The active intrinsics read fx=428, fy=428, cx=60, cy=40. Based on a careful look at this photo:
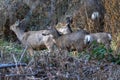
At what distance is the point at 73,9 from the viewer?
18328 millimetres

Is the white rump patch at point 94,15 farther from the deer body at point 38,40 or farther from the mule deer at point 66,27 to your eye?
the deer body at point 38,40

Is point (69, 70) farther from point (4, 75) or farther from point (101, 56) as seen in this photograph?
point (101, 56)

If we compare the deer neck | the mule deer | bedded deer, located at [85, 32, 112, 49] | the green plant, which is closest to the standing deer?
bedded deer, located at [85, 32, 112, 49]

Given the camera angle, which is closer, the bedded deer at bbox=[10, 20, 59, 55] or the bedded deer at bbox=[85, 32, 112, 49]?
the bedded deer at bbox=[85, 32, 112, 49]

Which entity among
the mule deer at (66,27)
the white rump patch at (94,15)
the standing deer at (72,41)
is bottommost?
the standing deer at (72,41)

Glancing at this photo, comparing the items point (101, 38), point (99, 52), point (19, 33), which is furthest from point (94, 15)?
point (99, 52)

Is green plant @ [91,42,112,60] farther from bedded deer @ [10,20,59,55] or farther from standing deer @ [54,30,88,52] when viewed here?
bedded deer @ [10,20,59,55]

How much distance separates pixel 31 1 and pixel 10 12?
1181mm

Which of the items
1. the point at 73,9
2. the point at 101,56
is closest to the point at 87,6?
the point at 73,9

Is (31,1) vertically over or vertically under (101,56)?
over

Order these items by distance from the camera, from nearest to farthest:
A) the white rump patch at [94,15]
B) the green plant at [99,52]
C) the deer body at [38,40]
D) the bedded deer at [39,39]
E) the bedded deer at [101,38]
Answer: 1. the green plant at [99,52]
2. the bedded deer at [101,38]
3. the bedded deer at [39,39]
4. the deer body at [38,40]
5. the white rump patch at [94,15]

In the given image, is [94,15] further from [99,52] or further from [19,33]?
[99,52]

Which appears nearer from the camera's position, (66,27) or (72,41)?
(72,41)

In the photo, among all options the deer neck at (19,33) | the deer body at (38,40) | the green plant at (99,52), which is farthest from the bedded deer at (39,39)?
the green plant at (99,52)
